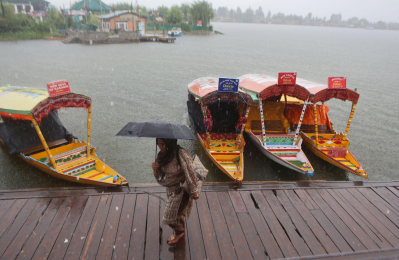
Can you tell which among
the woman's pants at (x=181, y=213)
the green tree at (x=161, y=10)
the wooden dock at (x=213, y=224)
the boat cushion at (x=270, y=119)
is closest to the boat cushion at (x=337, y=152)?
the boat cushion at (x=270, y=119)

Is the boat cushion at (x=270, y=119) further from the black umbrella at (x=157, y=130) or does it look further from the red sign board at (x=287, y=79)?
the black umbrella at (x=157, y=130)

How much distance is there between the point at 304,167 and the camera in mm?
7621

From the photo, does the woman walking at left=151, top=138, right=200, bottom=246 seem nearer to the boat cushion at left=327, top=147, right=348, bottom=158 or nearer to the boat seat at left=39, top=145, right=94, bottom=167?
the boat seat at left=39, top=145, right=94, bottom=167

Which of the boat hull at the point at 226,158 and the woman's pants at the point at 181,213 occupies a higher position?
the woman's pants at the point at 181,213

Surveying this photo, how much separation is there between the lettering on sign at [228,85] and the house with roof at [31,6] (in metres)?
76.2

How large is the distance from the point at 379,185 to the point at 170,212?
577 cm

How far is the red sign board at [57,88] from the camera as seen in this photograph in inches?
260


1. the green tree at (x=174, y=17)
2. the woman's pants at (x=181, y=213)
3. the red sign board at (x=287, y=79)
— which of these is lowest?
the woman's pants at (x=181, y=213)

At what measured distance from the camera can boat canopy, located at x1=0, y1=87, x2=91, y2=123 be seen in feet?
21.6

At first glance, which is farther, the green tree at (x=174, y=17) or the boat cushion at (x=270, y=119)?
the green tree at (x=174, y=17)

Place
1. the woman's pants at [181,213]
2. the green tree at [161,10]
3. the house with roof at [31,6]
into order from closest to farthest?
the woman's pants at [181,213]
the house with roof at [31,6]
the green tree at [161,10]

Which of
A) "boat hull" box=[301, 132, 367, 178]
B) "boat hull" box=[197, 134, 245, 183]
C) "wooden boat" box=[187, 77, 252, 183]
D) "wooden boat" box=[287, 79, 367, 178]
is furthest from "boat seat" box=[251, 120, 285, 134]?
"boat hull" box=[197, 134, 245, 183]

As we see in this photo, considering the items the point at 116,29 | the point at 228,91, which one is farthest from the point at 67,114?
the point at 116,29

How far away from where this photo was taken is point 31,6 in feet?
212
